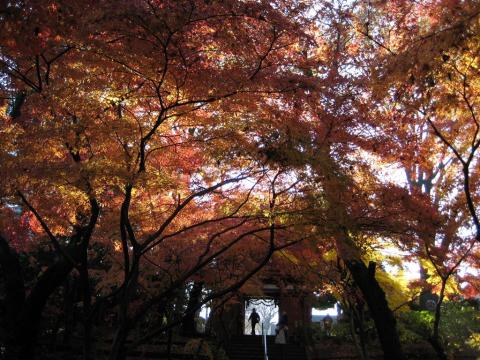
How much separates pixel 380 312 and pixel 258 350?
11777 millimetres

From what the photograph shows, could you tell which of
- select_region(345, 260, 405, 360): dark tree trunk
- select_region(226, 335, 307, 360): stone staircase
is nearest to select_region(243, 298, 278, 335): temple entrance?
→ select_region(226, 335, 307, 360): stone staircase

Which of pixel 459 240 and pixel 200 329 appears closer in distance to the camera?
pixel 459 240

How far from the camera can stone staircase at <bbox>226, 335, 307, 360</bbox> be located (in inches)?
759

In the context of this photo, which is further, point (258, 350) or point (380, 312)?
point (258, 350)

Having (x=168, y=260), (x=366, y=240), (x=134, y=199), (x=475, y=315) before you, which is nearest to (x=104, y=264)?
(x=168, y=260)

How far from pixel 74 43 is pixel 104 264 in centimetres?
1324

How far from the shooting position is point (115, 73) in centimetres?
633

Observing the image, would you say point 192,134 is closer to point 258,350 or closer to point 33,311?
point 33,311

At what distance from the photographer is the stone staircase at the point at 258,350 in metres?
19.3

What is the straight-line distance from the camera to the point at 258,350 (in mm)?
20375

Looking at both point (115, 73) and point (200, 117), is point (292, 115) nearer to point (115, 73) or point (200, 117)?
point (200, 117)

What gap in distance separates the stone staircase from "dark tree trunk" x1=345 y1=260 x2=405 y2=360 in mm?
9911

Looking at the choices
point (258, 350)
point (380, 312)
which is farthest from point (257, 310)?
point (380, 312)

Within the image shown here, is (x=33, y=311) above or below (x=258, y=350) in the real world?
above
